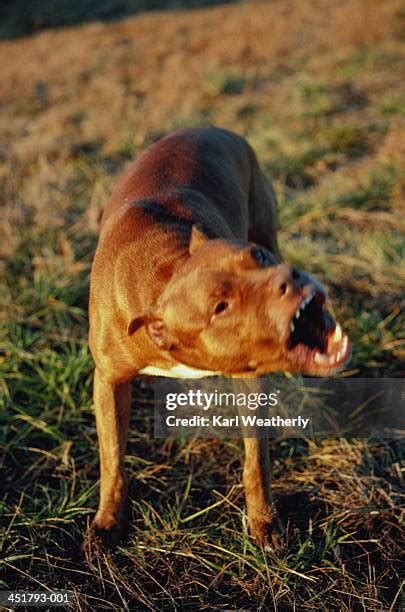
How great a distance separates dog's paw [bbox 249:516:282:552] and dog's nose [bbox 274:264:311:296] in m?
1.40

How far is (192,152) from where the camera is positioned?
3695 mm

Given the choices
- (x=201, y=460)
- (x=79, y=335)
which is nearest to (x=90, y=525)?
(x=201, y=460)

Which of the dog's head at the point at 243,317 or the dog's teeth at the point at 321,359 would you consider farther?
the dog's teeth at the point at 321,359

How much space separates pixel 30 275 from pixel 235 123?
400 centimetres

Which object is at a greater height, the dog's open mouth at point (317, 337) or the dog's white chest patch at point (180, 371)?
the dog's open mouth at point (317, 337)

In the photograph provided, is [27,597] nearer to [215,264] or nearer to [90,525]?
[90,525]

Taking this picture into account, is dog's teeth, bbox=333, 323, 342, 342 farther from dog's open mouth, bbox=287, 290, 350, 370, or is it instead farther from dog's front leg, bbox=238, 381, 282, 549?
dog's front leg, bbox=238, 381, 282, 549

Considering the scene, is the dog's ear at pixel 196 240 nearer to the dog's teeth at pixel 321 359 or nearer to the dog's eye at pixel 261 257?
the dog's eye at pixel 261 257

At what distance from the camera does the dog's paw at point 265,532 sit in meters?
3.06

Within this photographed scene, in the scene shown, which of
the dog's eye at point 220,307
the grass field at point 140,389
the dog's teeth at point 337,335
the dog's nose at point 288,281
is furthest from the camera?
the grass field at point 140,389

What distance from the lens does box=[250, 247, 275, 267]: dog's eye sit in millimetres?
2340

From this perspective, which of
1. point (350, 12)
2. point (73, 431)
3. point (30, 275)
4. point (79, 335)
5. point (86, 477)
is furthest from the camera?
point (350, 12)

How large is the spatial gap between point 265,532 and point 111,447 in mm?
838

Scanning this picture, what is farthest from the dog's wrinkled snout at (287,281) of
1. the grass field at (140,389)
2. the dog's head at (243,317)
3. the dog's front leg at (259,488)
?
the grass field at (140,389)
